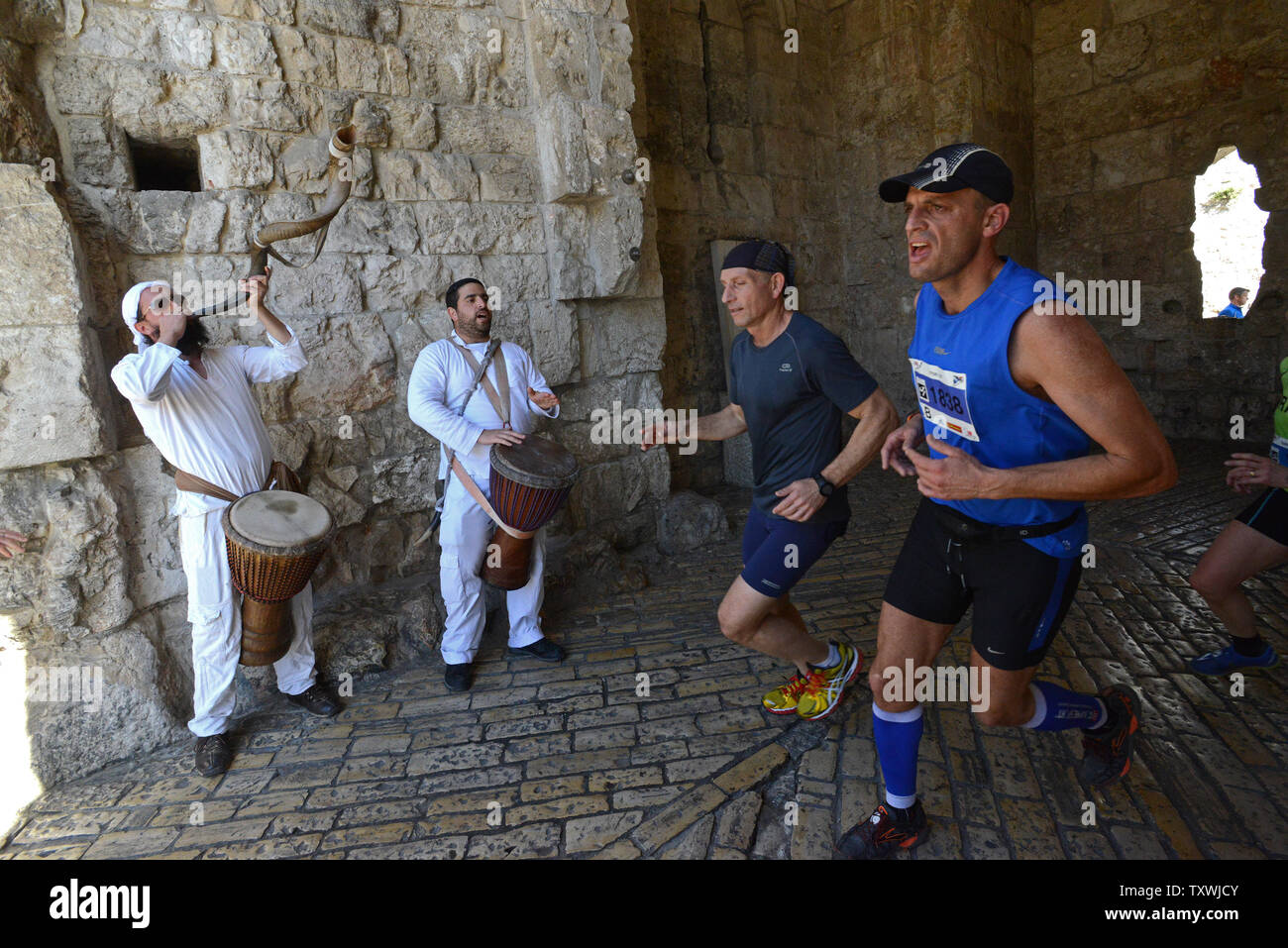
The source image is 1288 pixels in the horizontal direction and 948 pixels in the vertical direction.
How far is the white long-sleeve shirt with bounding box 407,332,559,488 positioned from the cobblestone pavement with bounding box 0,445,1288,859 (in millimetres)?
1234

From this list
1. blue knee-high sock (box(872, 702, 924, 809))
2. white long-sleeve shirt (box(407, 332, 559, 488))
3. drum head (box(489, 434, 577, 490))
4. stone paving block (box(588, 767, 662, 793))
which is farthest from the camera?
white long-sleeve shirt (box(407, 332, 559, 488))

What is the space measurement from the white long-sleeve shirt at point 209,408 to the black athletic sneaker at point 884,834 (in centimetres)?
292

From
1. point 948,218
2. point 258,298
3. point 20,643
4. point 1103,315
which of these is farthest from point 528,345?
point 1103,315

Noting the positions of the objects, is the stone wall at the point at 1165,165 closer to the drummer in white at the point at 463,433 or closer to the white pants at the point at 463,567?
the drummer in white at the point at 463,433

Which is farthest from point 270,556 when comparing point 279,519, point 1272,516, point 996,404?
point 1272,516

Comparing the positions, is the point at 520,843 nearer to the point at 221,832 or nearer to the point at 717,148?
the point at 221,832

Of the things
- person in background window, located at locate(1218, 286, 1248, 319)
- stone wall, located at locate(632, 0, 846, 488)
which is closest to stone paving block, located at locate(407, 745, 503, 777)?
stone wall, located at locate(632, 0, 846, 488)

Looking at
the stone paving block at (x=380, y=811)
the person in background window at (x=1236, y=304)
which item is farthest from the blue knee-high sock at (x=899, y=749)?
the person in background window at (x=1236, y=304)

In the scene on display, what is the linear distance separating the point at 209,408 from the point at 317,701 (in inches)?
58.8

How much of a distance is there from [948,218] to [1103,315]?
8.12 m

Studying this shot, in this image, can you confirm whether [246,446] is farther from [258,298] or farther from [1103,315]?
[1103,315]

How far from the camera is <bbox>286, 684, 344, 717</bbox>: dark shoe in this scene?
146 inches

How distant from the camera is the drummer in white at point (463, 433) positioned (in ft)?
12.7

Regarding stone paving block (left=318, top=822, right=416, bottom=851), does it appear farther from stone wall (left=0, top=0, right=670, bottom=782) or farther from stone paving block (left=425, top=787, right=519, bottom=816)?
stone wall (left=0, top=0, right=670, bottom=782)
